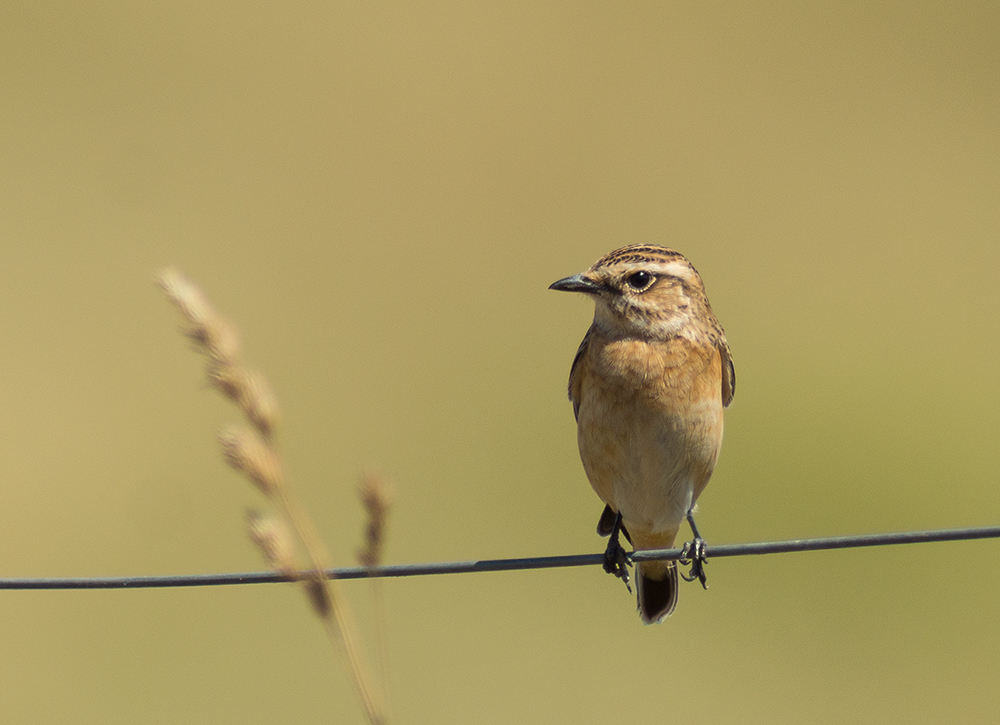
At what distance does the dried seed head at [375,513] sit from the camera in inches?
96.5

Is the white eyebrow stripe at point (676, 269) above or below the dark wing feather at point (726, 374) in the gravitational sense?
above

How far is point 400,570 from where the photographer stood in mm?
3230

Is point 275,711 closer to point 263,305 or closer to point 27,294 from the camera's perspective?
point 263,305

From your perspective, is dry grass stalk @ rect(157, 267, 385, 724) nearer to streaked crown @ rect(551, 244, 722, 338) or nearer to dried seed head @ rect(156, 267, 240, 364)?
dried seed head @ rect(156, 267, 240, 364)

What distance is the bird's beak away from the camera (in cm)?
506

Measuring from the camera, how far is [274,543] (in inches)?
95.7

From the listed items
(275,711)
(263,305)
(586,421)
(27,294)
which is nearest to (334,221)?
(263,305)

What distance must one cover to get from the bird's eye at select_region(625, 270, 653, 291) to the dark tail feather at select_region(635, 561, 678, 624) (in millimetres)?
1456

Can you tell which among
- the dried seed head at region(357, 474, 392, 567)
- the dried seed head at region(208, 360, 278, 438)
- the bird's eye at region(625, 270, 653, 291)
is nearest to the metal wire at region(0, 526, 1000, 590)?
the dried seed head at region(357, 474, 392, 567)

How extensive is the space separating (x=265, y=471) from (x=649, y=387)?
2.76 metres

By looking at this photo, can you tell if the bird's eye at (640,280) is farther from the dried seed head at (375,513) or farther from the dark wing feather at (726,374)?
the dried seed head at (375,513)

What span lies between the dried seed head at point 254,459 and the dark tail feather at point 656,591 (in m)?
3.52

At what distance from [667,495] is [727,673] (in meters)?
5.43

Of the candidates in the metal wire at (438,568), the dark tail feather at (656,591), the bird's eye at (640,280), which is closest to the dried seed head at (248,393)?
the metal wire at (438,568)
